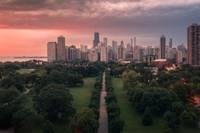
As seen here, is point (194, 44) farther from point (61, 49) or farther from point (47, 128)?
point (47, 128)

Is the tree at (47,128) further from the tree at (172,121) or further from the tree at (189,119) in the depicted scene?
the tree at (189,119)

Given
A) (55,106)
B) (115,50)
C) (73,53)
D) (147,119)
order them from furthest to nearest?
(115,50) → (73,53) → (55,106) → (147,119)

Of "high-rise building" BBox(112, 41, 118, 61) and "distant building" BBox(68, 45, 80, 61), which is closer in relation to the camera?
"distant building" BBox(68, 45, 80, 61)

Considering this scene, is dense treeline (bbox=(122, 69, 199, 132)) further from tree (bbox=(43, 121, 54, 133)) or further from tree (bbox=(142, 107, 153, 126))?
tree (bbox=(43, 121, 54, 133))

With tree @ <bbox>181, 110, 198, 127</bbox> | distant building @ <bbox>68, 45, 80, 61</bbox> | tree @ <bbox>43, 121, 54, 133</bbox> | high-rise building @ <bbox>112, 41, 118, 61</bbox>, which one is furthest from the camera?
high-rise building @ <bbox>112, 41, 118, 61</bbox>

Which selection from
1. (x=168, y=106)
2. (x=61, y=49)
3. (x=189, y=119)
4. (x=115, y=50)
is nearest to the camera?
(x=189, y=119)

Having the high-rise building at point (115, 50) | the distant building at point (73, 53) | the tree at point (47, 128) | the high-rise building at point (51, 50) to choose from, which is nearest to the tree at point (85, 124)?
the tree at point (47, 128)

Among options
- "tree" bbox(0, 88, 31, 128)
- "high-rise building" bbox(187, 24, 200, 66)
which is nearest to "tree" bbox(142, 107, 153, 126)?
"tree" bbox(0, 88, 31, 128)

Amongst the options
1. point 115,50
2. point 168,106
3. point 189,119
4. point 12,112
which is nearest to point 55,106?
point 12,112

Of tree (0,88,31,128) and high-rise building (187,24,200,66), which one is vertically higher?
high-rise building (187,24,200,66)
